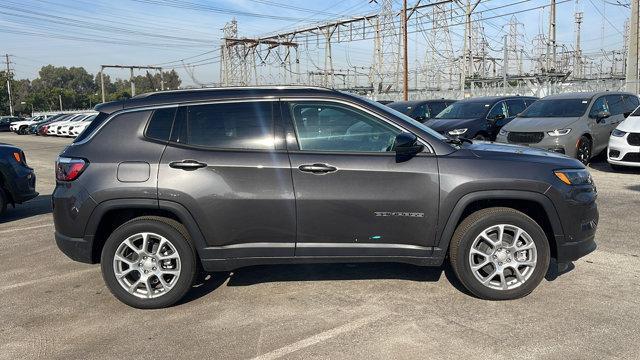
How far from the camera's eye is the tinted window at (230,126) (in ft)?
13.8

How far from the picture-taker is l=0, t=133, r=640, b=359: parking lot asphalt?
3.50m

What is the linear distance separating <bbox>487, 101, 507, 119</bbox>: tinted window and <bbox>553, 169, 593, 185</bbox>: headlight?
29.8ft

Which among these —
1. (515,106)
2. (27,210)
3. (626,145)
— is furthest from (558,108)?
(27,210)

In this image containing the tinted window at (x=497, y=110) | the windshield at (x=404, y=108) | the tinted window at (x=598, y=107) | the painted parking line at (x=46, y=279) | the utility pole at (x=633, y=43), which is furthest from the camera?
the utility pole at (x=633, y=43)

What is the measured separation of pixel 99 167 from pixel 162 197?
590 mm

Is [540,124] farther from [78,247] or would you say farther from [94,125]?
[78,247]

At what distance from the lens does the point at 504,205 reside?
429 cm

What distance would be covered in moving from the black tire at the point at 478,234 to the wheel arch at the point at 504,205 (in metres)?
0.08

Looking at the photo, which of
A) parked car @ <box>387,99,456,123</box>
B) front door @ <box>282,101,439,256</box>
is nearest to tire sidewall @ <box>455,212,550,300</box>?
front door @ <box>282,101,439,256</box>

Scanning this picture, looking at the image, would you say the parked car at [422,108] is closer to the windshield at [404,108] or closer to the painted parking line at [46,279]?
the windshield at [404,108]

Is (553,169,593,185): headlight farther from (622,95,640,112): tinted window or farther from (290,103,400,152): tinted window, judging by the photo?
(622,95,640,112): tinted window

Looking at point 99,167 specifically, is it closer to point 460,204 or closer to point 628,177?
point 460,204

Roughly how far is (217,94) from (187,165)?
69cm

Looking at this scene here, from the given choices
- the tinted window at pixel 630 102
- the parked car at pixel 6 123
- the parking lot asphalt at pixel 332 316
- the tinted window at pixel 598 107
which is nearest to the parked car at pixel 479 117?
the tinted window at pixel 598 107
